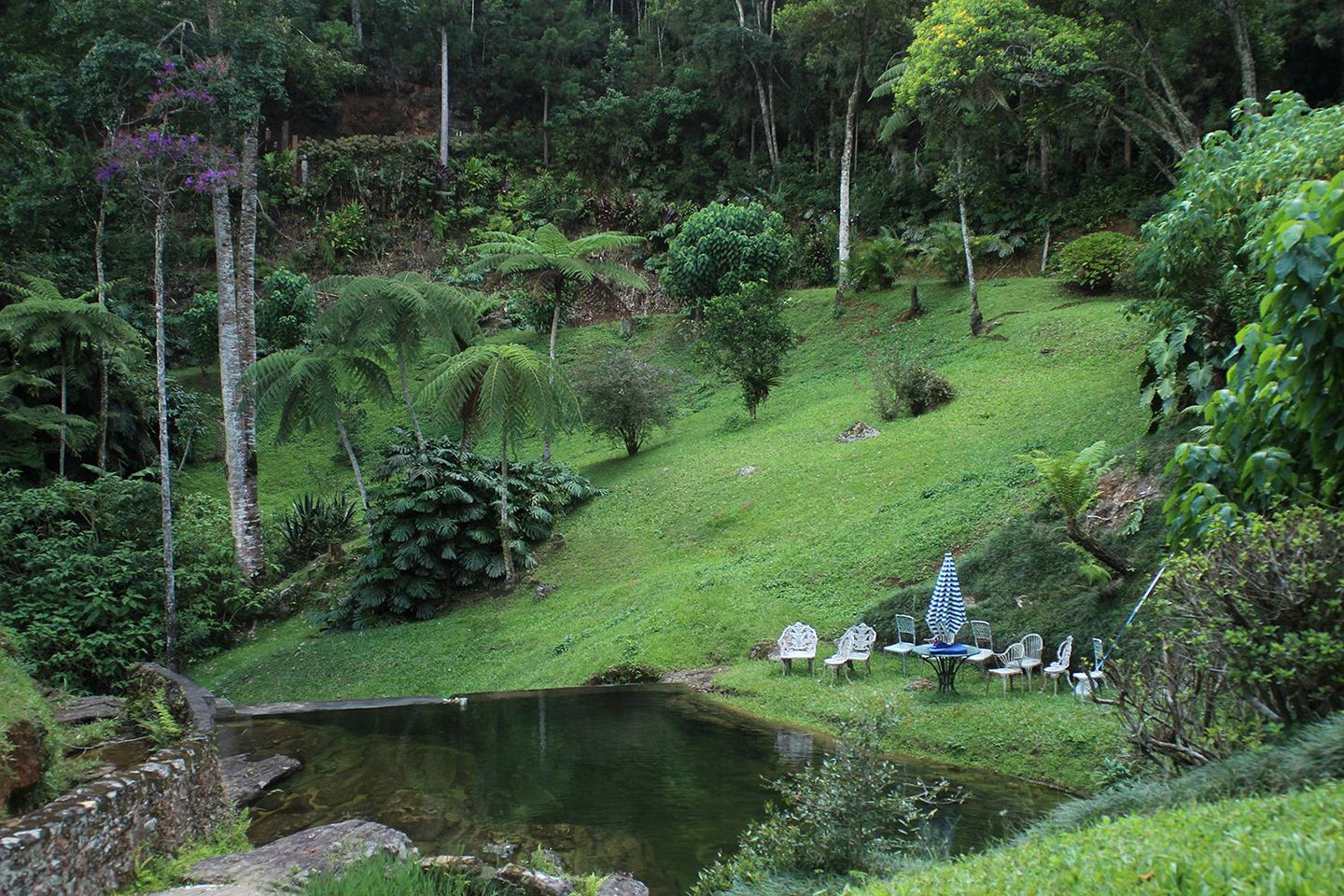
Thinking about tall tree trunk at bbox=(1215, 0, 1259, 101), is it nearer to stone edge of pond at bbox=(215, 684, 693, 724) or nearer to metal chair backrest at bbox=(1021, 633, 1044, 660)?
metal chair backrest at bbox=(1021, 633, 1044, 660)

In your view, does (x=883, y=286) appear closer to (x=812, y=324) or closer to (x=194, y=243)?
(x=812, y=324)

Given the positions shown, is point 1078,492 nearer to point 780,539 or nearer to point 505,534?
point 780,539

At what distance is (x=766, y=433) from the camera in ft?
71.7

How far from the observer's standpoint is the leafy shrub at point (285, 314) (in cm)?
2936

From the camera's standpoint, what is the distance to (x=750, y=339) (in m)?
23.3

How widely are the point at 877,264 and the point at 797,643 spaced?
20.3 meters

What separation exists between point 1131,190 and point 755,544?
848 inches

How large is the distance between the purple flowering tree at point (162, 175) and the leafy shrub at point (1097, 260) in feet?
70.1

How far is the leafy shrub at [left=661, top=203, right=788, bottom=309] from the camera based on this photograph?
96.0 ft

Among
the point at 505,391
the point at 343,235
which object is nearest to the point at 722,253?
the point at 505,391

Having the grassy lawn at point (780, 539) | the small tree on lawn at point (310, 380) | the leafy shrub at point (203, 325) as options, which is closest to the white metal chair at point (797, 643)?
the grassy lawn at point (780, 539)

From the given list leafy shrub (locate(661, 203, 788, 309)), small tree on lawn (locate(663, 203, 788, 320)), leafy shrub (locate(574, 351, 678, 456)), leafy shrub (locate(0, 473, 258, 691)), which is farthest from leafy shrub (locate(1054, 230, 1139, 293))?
leafy shrub (locate(0, 473, 258, 691))

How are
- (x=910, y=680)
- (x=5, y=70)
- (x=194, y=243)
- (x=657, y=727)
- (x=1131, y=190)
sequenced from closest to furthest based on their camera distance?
(x=657, y=727)
(x=910, y=680)
(x=5, y=70)
(x=1131, y=190)
(x=194, y=243)

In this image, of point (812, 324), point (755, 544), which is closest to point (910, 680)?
point (755, 544)
